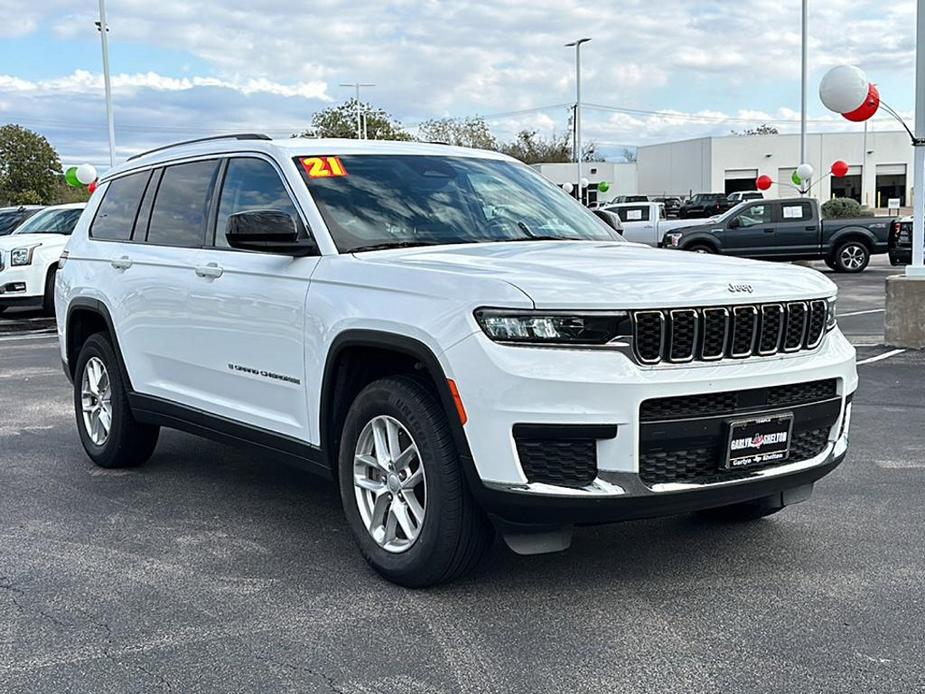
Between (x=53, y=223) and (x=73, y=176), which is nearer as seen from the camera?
(x=53, y=223)

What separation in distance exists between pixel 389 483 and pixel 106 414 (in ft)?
9.57

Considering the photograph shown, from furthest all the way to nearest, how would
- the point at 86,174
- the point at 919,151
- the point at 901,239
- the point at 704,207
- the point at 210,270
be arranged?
the point at 704,207
the point at 86,174
the point at 901,239
the point at 919,151
the point at 210,270

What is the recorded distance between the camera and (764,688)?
10.8 ft

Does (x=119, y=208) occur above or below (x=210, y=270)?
above

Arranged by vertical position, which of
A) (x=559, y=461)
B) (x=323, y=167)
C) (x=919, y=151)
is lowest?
(x=559, y=461)

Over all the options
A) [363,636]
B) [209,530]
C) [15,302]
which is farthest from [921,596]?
[15,302]

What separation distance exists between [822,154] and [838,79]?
63.1 m

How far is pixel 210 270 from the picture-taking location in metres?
5.21

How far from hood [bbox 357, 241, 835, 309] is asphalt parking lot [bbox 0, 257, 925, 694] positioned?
3.90 ft

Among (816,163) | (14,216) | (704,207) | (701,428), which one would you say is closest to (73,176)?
(14,216)

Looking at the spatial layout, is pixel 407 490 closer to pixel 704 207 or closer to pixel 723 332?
pixel 723 332

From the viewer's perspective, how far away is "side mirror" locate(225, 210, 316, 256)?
455 cm

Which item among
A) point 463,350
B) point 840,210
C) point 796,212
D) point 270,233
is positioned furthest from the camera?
point 840,210

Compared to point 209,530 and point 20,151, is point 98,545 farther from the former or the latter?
point 20,151
